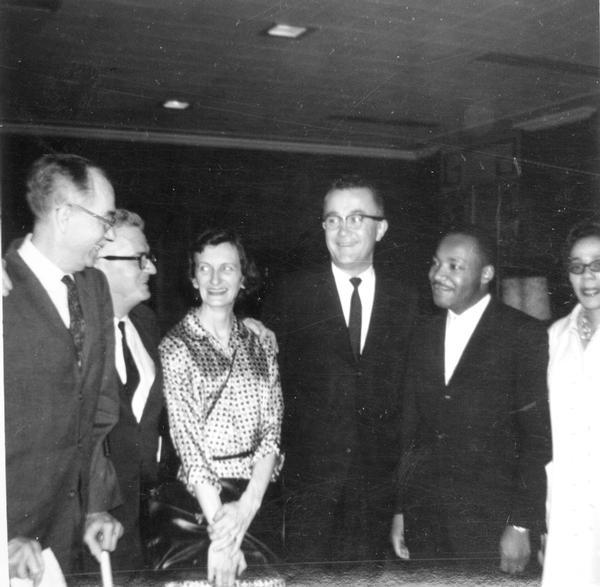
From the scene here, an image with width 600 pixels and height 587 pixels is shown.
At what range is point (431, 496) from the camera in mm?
2143

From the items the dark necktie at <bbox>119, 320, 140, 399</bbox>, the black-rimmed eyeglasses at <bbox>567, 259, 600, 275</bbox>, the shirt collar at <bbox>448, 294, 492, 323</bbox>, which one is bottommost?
the dark necktie at <bbox>119, 320, 140, 399</bbox>

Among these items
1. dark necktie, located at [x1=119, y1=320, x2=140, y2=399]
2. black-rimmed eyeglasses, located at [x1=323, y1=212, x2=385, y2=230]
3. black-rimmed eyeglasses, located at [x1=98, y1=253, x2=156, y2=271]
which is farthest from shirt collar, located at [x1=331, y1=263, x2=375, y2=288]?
dark necktie, located at [x1=119, y1=320, x2=140, y2=399]

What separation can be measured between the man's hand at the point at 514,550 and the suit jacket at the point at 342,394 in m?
0.37

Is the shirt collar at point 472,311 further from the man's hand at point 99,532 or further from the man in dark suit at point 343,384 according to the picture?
the man's hand at point 99,532

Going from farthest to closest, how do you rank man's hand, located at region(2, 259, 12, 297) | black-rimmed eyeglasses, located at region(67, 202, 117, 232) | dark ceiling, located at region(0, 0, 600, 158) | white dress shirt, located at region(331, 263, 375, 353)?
white dress shirt, located at region(331, 263, 375, 353)
dark ceiling, located at region(0, 0, 600, 158)
black-rimmed eyeglasses, located at region(67, 202, 117, 232)
man's hand, located at region(2, 259, 12, 297)

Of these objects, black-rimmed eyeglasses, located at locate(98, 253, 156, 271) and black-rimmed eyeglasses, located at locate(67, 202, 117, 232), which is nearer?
black-rimmed eyeglasses, located at locate(67, 202, 117, 232)

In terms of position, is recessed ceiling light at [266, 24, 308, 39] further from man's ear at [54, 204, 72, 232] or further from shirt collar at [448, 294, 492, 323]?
shirt collar at [448, 294, 492, 323]

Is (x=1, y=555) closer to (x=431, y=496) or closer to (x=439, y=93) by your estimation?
(x=431, y=496)

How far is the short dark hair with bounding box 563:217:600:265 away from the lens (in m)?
2.16

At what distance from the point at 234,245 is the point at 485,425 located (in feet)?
3.05

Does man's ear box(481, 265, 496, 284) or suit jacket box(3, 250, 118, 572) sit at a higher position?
man's ear box(481, 265, 496, 284)

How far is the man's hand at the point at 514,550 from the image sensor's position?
2.12 metres

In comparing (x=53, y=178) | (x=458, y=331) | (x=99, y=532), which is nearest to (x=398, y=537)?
(x=458, y=331)

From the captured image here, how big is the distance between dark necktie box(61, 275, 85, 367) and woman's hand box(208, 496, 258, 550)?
0.60 metres
